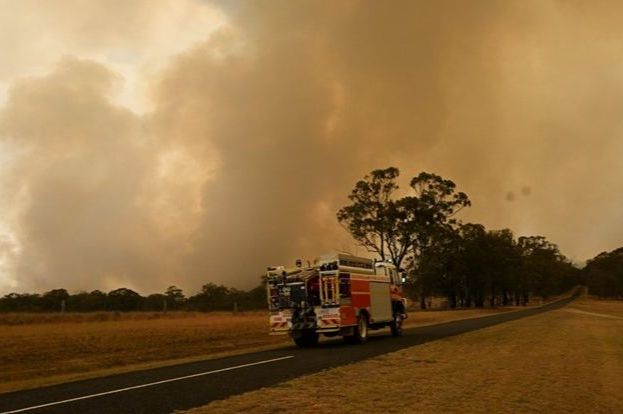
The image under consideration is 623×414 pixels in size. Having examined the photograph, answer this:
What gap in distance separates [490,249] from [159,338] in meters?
77.9

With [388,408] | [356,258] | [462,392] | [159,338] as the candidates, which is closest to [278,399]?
[388,408]

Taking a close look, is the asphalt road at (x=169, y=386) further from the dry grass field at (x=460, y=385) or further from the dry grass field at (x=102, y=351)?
the dry grass field at (x=102, y=351)

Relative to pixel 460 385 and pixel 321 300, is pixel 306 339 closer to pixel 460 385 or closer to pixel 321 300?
pixel 321 300

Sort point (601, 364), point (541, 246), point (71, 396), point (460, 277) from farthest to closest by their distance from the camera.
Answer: point (541, 246) < point (460, 277) < point (601, 364) < point (71, 396)

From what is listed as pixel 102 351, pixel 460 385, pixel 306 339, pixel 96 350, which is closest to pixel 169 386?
pixel 460 385

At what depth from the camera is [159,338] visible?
33.5 m

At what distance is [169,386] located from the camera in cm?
1406

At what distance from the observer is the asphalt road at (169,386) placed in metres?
11.6

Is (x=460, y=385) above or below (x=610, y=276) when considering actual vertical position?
below

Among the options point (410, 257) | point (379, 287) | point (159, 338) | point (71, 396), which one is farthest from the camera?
point (410, 257)

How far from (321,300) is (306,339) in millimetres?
2335

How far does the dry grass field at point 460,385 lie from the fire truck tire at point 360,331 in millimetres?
5110

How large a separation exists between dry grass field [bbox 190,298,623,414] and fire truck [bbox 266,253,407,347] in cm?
460

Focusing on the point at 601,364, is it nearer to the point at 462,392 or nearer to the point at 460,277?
the point at 462,392
